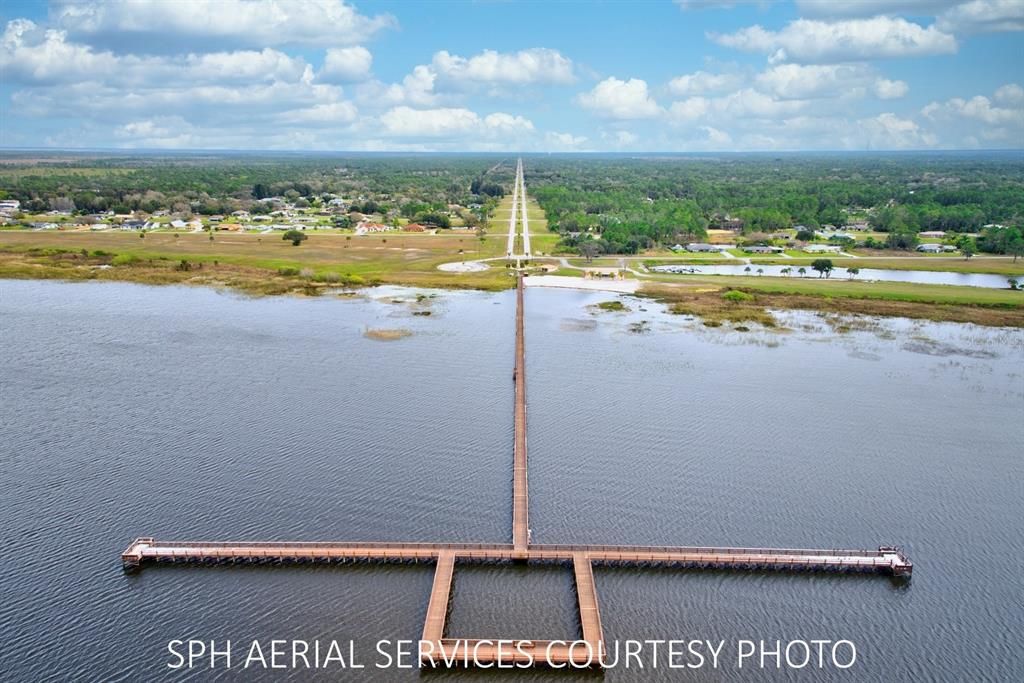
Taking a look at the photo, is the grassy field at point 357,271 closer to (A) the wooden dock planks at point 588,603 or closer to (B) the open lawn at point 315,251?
(B) the open lawn at point 315,251

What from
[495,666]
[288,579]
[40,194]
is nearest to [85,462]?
[288,579]

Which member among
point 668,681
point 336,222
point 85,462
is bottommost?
point 668,681

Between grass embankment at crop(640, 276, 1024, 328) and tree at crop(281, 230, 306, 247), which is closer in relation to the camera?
grass embankment at crop(640, 276, 1024, 328)

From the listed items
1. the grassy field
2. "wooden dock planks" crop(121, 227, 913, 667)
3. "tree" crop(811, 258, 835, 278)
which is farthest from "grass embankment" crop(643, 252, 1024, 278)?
"wooden dock planks" crop(121, 227, 913, 667)

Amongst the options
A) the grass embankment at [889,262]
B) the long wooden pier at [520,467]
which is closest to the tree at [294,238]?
the grass embankment at [889,262]

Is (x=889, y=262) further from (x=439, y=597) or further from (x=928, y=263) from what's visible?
(x=439, y=597)

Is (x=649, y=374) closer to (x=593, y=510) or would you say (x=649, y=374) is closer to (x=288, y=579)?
(x=593, y=510)

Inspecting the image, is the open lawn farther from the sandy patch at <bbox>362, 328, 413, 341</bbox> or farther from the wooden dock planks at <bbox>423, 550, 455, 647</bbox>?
the wooden dock planks at <bbox>423, 550, 455, 647</bbox>
